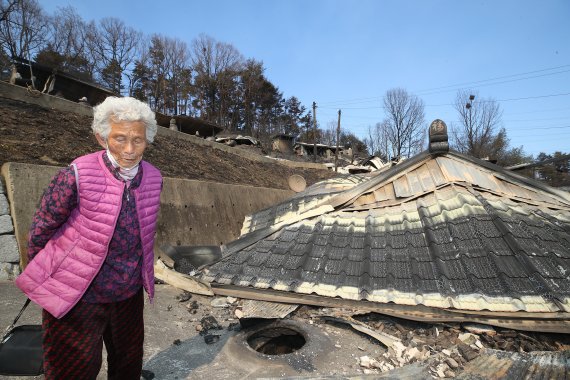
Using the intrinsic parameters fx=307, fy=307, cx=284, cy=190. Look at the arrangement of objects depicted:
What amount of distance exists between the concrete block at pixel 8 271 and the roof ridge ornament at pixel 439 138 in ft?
19.4

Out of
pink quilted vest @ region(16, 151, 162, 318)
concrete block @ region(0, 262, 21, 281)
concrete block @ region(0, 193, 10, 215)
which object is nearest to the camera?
pink quilted vest @ region(16, 151, 162, 318)

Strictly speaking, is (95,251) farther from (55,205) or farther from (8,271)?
(8,271)

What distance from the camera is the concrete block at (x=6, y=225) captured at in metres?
3.93

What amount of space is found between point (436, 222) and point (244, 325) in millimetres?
2602

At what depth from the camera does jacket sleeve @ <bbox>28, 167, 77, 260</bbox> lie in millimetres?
1652

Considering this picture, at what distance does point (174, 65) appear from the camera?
40812 mm

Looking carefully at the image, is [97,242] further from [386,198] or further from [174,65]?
[174,65]

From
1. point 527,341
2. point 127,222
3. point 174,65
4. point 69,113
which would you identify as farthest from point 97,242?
point 174,65

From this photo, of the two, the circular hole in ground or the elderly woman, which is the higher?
the elderly woman

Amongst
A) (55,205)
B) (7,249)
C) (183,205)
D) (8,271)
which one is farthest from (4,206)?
(55,205)

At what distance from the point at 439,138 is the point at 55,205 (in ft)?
15.2

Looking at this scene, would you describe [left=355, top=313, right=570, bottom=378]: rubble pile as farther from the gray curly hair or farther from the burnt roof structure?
the gray curly hair

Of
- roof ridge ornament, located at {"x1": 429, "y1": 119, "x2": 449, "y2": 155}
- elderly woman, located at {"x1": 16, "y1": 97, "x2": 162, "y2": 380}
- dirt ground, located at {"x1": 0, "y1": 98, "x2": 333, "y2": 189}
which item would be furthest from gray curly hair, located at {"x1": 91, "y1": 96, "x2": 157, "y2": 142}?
dirt ground, located at {"x1": 0, "y1": 98, "x2": 333, "y2": 189}

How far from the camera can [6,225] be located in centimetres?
397
